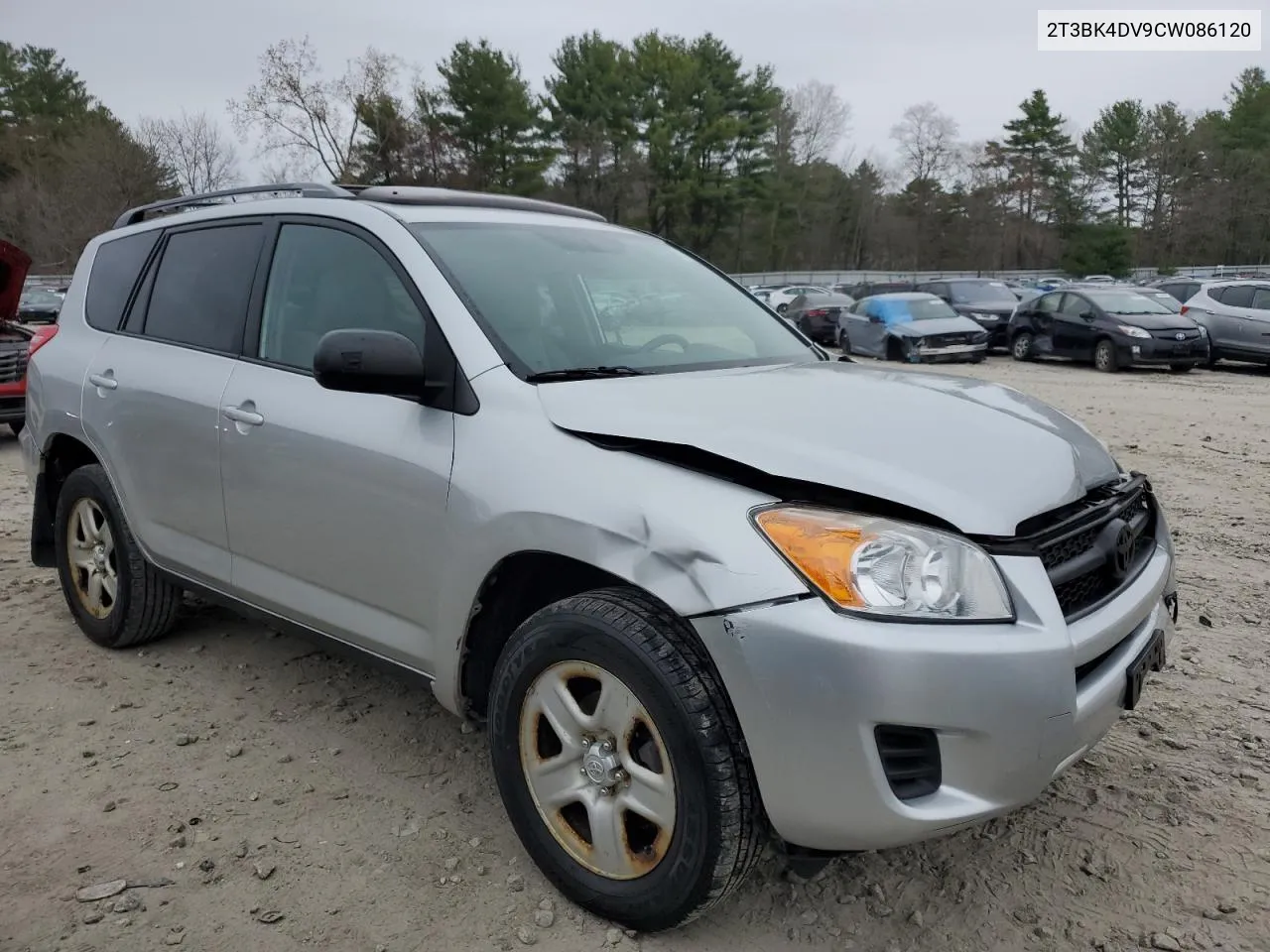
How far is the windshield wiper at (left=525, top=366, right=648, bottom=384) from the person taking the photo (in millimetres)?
2535

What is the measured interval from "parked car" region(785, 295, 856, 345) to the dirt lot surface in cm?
1784

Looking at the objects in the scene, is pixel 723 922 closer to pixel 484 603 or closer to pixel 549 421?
pixel 484 603

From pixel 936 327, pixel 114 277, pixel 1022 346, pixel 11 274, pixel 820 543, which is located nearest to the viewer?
pixel 820 543

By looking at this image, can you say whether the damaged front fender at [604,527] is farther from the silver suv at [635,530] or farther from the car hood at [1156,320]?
the car hood at [1156,320]

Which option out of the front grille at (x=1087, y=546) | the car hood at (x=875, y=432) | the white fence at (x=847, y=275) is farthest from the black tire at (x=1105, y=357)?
the white fence at (x=847, y=275)

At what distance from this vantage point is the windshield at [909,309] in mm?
17188

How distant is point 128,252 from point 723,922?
3.55 metres

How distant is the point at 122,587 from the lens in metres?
3.87

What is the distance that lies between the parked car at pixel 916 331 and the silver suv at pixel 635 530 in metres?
14.0

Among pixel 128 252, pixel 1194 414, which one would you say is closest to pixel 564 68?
pixel 1194 414

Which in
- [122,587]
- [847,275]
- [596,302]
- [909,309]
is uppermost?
[847,275]

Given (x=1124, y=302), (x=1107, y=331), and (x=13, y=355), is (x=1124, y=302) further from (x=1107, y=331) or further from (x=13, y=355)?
(x=13, y=355)

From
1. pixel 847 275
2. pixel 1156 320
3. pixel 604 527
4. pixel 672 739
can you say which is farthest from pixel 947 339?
pixel 847 275

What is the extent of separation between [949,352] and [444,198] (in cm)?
1493
